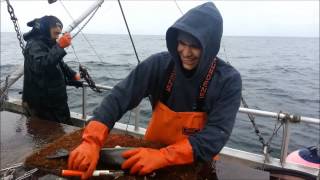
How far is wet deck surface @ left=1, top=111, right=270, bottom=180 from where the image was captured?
351 cm

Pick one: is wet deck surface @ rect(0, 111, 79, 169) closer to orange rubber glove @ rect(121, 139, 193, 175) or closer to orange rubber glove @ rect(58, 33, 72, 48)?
orange rubber glove @ rect(58, 33, 72, 48)

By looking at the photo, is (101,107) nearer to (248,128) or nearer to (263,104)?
(248,128)

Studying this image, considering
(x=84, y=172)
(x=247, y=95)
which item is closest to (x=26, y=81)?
(x=84, y=172)

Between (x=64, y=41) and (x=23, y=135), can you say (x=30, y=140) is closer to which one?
(x=23, y=135)

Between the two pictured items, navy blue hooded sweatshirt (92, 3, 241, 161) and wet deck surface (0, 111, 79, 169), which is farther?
wet deck surface (0, 111, 79, 169)

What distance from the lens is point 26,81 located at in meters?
4.95

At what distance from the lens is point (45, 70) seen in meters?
4.64

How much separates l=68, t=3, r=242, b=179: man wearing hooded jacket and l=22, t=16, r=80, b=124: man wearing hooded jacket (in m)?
2.07

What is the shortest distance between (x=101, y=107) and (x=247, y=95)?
16.0 metres

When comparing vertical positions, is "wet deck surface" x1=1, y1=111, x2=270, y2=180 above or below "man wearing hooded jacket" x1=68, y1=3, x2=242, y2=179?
below

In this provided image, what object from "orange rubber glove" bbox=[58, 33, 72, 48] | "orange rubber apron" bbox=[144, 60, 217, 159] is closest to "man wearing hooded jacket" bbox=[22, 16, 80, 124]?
"orange rubber glove" bbox=[58, 33, 72, 48]

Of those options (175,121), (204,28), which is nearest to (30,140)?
(175,121)

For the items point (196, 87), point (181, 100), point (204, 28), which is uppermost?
point (204, 28)

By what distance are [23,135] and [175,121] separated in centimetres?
253
